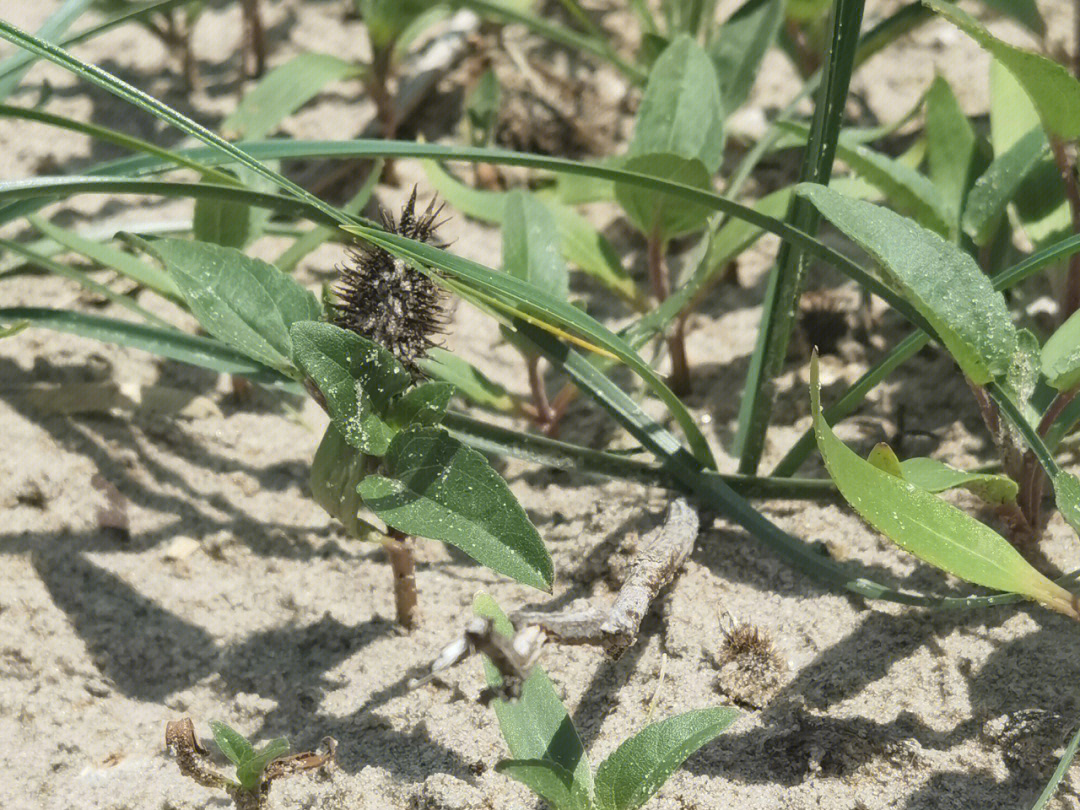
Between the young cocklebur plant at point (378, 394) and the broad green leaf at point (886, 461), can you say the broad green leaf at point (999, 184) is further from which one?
the young cocklebur plant at point (378, 394)

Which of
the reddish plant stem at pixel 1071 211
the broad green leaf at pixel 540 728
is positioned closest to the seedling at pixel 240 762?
the broad green leaf at pixel 540 728

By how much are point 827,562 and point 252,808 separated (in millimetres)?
737

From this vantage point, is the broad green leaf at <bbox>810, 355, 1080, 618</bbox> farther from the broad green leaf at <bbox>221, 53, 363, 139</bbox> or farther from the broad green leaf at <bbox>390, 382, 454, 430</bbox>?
the broad green leaf at <bbox>221, 53, 363, 139</bbox>

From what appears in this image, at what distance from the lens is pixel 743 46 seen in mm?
2271

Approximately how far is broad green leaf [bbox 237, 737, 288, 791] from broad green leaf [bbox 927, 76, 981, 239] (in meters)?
1.25

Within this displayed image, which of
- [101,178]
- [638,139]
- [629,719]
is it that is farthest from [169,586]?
[638,139]

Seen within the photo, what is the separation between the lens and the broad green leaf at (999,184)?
5.59 feet

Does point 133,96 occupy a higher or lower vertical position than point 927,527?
higher

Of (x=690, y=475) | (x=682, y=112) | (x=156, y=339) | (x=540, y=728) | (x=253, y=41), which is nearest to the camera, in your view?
(x=540, y=728)

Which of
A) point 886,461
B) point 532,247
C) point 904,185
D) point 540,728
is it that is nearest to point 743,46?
point 904,185

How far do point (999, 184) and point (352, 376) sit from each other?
101 centimetres

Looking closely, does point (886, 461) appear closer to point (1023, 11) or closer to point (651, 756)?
point (651, 756)

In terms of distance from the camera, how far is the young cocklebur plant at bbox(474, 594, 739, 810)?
3.81 feet

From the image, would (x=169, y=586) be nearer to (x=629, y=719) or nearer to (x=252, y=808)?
(x=252, y=808)
